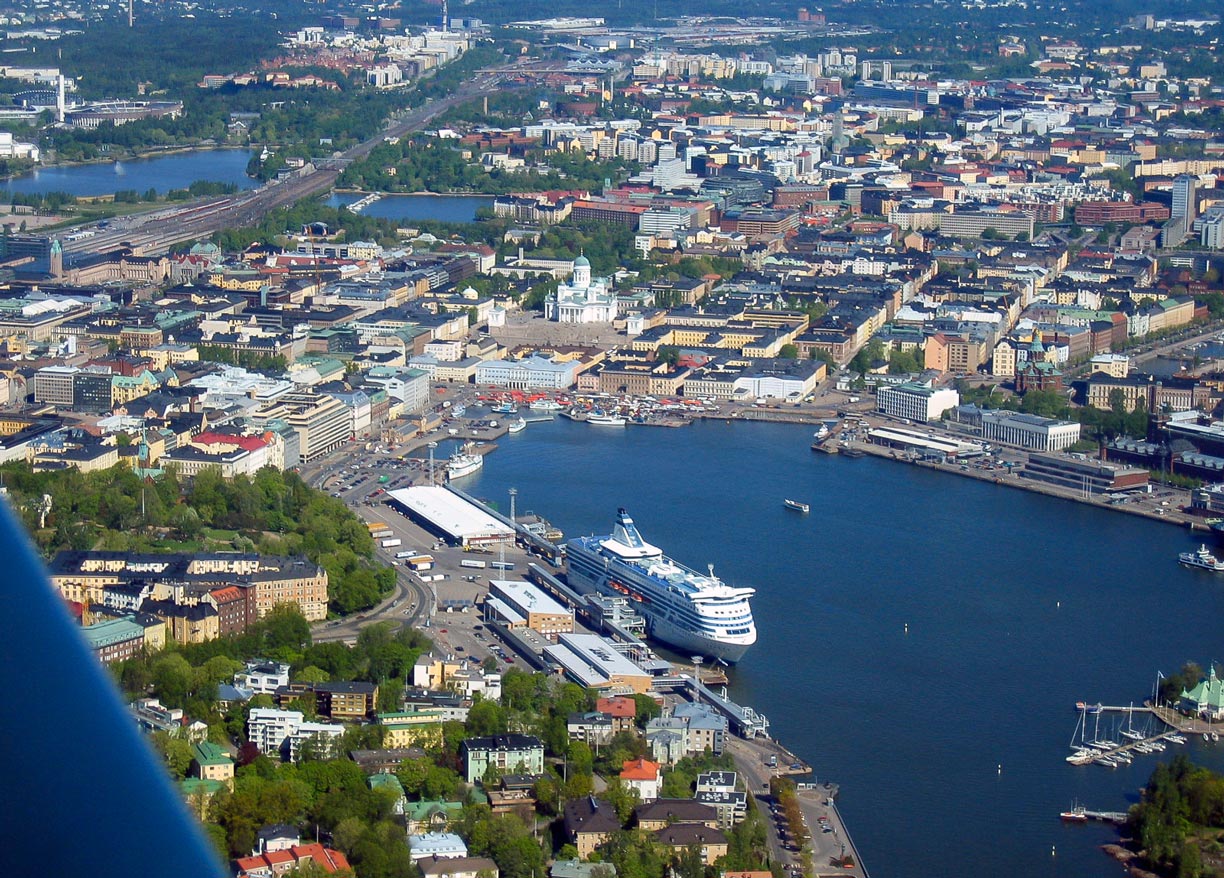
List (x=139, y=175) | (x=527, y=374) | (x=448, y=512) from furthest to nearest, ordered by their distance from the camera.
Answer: (x=139, y=175), (x=527, y=374), (x=448, y=512)

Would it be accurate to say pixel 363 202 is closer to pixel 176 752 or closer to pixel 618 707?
pixel 618 707

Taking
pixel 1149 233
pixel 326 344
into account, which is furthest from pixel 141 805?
pixel 1149 233

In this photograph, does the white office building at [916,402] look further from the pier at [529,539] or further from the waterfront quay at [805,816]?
the waterfront quay at [805,816]

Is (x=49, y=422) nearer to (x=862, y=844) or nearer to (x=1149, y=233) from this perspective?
(x=862, y=844)

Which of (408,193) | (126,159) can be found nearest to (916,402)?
(408,193)

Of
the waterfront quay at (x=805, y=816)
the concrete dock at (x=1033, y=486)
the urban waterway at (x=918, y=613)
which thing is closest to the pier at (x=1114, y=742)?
the urban waterway at (x=918, y=613)

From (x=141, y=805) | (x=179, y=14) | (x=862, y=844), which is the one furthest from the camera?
(x=179, y=14)

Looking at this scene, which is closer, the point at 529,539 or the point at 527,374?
the point at 529,539
